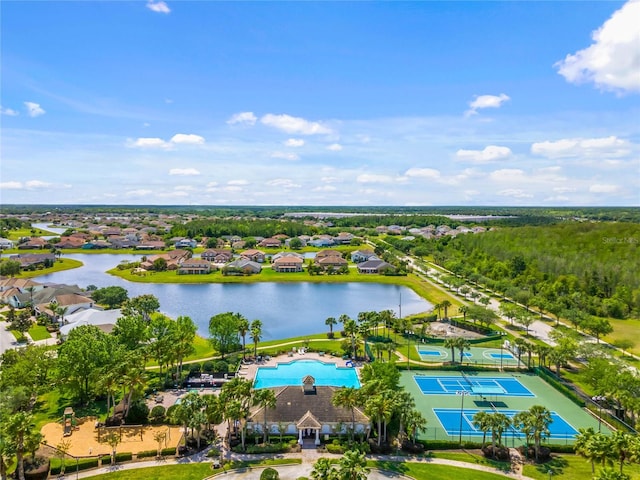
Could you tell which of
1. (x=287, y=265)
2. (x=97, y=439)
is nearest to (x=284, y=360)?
(x=97, y=439)

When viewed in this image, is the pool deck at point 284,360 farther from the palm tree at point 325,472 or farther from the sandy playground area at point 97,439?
the palm tree at point 325,472

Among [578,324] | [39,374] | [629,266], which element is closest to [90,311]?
[39,374]

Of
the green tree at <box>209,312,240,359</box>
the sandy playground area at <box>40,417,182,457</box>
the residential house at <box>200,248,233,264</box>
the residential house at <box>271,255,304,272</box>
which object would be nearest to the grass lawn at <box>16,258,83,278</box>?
the residential house at <box>200,248,233,264</box>

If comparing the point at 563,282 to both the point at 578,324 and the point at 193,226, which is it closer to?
the point at 578,324

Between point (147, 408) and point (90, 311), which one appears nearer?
point (147, 408)

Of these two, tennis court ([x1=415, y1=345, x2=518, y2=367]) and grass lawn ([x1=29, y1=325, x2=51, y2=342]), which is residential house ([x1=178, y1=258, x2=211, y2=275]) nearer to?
grass lawn ([x1=29, y1=325, x2=51, y2=342])
